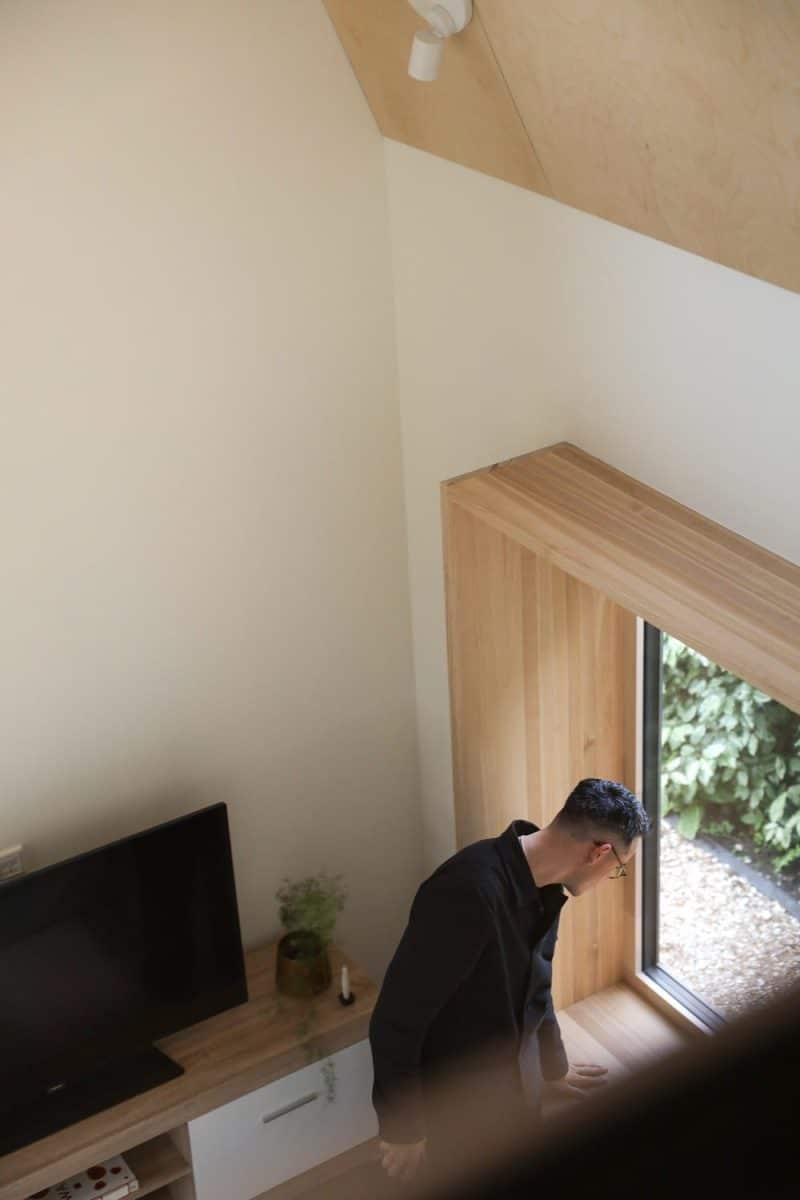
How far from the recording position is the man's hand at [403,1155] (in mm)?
2943

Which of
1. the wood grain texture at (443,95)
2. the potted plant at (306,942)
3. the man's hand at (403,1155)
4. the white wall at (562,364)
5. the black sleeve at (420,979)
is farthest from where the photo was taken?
the potted plant at (306,942)

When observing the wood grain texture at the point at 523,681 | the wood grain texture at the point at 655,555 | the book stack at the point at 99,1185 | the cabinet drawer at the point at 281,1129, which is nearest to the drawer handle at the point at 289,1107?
the cabinet drawer at the point at 281,1129

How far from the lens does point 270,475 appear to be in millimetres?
3201

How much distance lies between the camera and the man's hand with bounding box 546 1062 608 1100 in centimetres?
301

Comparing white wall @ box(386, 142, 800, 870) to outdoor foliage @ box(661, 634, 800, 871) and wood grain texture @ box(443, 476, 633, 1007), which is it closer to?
wood grain texture @ box(443, 476, 633, 1007)

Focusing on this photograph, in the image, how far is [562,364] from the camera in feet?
9.23

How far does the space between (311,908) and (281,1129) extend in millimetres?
522

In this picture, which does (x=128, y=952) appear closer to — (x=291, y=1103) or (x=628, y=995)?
(x=291, y=1103)

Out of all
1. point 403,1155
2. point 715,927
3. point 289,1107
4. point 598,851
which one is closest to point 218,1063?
point 289,1107

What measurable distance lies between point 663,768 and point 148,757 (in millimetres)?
1259

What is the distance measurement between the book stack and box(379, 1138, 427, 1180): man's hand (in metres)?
0.61

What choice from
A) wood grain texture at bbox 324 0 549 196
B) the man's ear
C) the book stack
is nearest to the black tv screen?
the book stack

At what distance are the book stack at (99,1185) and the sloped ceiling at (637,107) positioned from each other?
92.8 inches

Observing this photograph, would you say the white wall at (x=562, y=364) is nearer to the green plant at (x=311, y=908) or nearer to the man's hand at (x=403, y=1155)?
the green plant at (x=311, y=908)
